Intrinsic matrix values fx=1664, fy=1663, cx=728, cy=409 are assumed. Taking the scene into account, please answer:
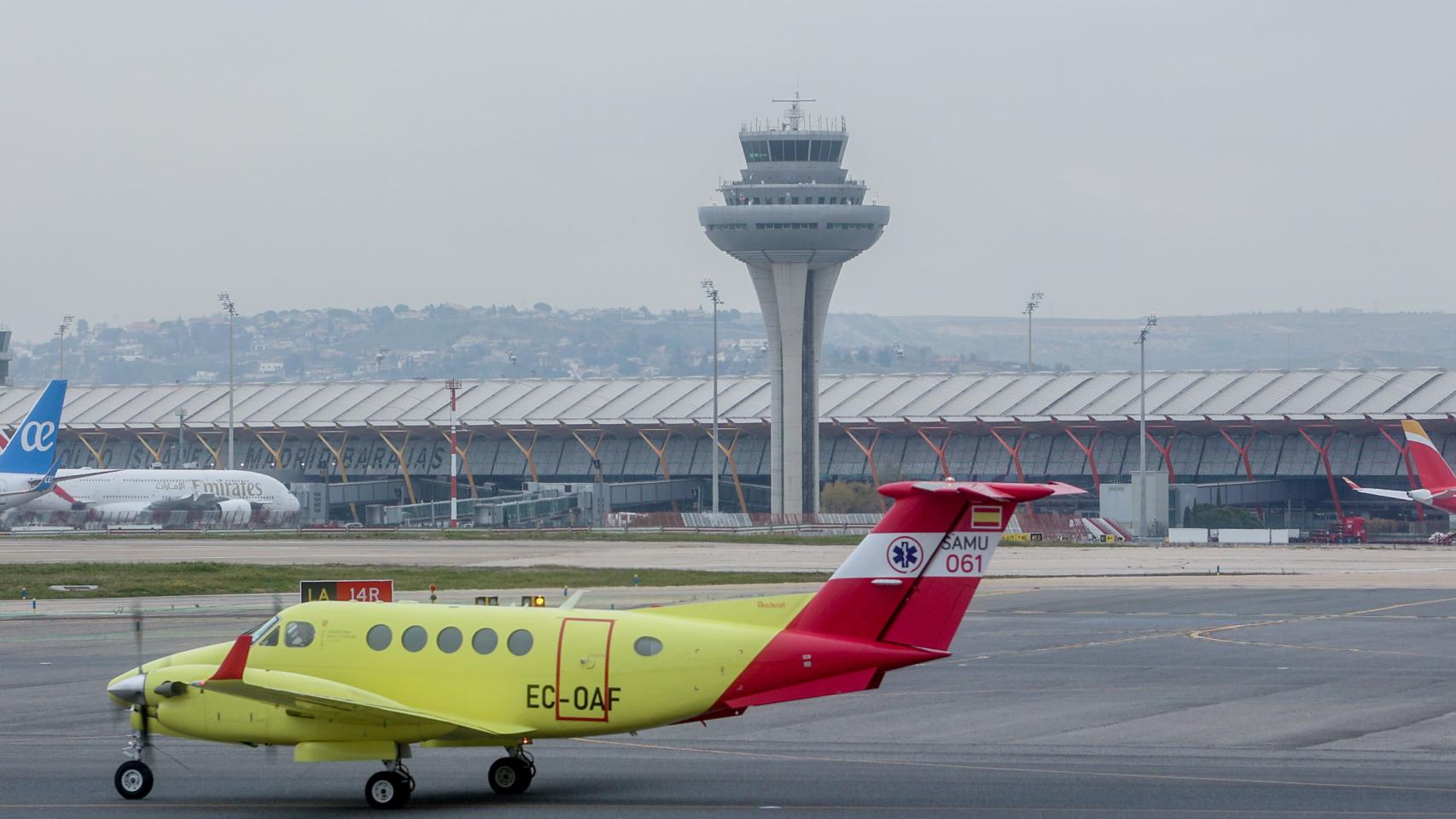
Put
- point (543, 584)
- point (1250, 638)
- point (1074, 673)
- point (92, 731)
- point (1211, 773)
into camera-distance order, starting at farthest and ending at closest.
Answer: point (543, 584), point (1250, 638), point (1074, 673), point (92, 731), point (1211, 773)

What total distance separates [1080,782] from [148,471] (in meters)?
106

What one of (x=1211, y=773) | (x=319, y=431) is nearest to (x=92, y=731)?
(x=1211, y=773)

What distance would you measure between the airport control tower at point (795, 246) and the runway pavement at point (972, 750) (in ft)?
301

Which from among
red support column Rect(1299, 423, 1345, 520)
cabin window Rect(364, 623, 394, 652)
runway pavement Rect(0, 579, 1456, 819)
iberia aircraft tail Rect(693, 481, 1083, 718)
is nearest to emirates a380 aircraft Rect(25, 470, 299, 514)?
runway pavement Rect(0, 579, 1456, 819)

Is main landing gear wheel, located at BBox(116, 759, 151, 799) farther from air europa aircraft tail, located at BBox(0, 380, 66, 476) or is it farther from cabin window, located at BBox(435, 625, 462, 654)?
air europa aircraft tail, located at BBox(0, 380, 66, 476)

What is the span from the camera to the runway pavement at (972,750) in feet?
73.1

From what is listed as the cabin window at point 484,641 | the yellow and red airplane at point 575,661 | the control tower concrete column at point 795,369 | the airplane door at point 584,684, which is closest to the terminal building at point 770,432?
the control tower concrete column at point 795,369

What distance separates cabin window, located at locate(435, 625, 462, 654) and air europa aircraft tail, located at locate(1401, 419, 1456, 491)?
73.9 metres

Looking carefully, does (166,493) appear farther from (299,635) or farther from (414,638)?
(414,638)

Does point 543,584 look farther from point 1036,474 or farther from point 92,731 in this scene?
point 1036,474

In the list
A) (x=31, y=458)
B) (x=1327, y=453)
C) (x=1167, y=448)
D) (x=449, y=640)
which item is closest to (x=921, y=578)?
(x=449, y=640)

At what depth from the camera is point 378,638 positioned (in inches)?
894

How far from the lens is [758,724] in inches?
1174

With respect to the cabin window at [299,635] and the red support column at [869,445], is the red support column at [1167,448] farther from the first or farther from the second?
the cabin window at [299,635]
